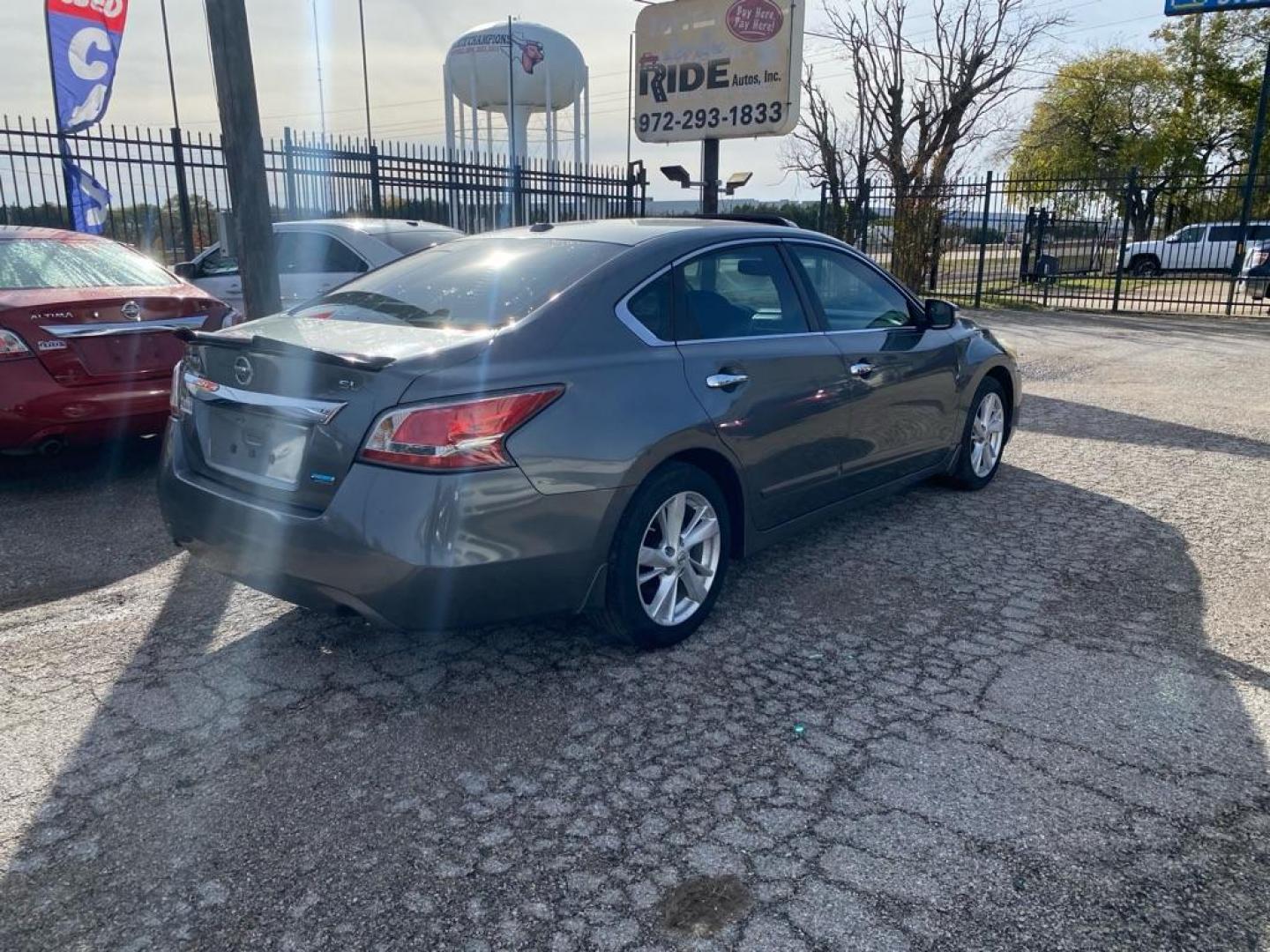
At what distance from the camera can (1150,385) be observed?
31.0 feet

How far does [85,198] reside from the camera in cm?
1095

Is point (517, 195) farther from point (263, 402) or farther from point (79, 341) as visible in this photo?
point (263, 402)

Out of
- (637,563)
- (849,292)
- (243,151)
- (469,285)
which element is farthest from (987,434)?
(243,151)

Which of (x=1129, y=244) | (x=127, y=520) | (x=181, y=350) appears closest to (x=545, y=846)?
(x=127, y=520)

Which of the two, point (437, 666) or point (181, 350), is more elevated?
point (181, 350)

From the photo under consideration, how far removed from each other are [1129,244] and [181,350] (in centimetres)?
2904

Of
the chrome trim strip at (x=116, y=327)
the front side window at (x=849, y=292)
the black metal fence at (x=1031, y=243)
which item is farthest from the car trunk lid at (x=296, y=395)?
the black metal fence at (x=1031, y=243)

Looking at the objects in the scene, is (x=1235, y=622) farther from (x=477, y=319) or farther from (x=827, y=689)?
(x=477, y=319)

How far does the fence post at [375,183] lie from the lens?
13.0 metres

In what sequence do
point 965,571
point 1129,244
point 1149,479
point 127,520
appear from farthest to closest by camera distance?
point 1129,244, point 1149,479, point 127,520, point 965,571

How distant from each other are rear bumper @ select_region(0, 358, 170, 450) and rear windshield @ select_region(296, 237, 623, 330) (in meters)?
2.03

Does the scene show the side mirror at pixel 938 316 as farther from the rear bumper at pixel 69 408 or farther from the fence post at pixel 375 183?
the fence post at pixel 375 183

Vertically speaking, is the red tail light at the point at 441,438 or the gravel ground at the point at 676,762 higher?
the red tail light at the point at 441,438

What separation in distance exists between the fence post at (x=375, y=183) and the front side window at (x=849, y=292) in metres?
9.70
